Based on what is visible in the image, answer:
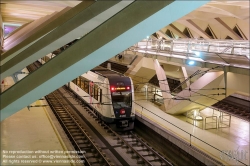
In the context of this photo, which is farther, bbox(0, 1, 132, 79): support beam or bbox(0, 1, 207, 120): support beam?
bbox(0, 1, 132, 79): support beam

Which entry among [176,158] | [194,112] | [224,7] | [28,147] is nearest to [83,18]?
[28,147]

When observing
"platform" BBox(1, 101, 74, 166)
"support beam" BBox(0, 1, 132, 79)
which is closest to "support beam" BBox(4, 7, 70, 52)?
"support beam" BBox(0, 1, 132, 79)

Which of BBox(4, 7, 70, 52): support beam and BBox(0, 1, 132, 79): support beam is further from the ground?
BBox(4, 7, 70, 52): support beam

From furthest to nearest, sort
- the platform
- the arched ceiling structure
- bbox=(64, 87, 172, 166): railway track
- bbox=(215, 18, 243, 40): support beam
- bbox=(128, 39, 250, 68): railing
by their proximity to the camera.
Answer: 1. bbox=(215, 18, 243, 40): support beam
2. the arched ceiling structure
3. bbox=(128, 39, 250, 68): railing
4. bbox=(64, 87, 172, 166): railway track
5. the platform

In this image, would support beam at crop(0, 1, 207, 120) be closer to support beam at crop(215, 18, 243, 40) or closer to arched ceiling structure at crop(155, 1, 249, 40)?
arched ceiling structure at crop(155, 1, 249, 40)

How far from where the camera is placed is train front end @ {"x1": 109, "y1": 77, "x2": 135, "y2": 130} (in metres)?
13.1

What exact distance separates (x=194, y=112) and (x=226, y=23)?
10384mm

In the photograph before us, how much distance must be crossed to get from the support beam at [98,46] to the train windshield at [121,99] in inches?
441

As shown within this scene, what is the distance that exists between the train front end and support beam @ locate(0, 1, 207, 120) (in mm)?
11136

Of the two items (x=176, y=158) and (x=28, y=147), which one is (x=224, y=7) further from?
(x=28, y=147)

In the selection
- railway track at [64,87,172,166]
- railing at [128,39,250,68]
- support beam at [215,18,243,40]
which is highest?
support beam at [215,18,243,40]

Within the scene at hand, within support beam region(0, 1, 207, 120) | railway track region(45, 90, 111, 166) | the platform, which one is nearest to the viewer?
support beam region(0, 1, 207, 120)

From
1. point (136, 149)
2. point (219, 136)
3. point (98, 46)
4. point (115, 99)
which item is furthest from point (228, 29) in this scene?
point (98, 46)

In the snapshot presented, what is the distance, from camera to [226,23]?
22.5 meters
